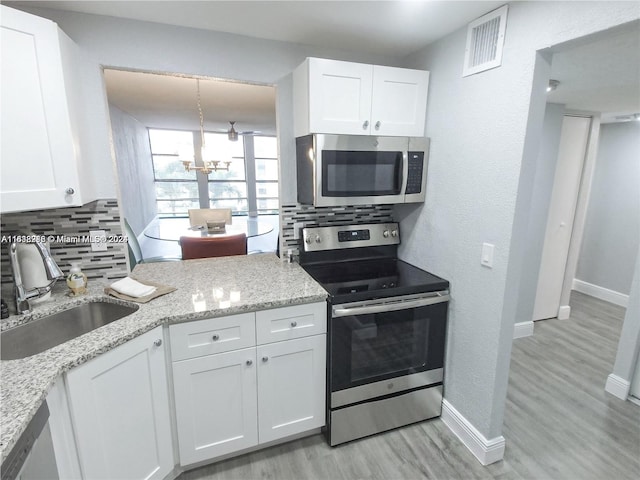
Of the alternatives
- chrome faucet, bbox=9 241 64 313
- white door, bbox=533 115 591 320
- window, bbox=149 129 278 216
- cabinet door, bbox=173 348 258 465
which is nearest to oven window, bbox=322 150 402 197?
cabinet door, bbox=173 348 258 465

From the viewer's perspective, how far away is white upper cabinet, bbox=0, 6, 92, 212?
3.97ft

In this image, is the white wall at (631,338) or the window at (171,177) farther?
the window at (171,177)

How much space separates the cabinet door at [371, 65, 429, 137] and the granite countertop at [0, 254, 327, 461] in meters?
1.02

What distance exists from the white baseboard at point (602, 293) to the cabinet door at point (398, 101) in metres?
3.70

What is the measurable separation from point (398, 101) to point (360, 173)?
47 cm

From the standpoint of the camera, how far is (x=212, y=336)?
1.52 m

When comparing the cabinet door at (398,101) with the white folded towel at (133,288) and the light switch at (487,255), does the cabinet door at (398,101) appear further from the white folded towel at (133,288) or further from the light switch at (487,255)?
the white folded towel at (133,288)

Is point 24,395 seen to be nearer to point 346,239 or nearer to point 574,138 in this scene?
point 346,239

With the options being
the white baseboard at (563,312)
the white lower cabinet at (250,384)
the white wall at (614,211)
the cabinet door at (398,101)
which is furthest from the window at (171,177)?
the white wall at (614,211)

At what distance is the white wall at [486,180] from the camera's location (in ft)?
4.54

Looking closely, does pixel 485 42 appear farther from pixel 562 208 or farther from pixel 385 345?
pixel 562 208

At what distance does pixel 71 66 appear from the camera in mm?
1503

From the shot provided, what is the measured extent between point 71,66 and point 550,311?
4.27 metres

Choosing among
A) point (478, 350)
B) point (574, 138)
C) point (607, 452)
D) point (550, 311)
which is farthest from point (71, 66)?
point (550, 311)
